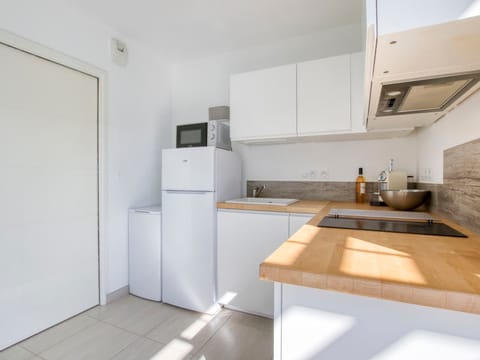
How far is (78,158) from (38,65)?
74 centimetres

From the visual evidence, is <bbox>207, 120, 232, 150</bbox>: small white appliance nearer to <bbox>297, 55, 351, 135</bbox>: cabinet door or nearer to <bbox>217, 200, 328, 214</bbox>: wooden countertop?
<bbox>217, 200, 328, 214</bbox>: wooden countertop

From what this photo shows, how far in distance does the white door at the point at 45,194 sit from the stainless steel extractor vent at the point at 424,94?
7.44ft

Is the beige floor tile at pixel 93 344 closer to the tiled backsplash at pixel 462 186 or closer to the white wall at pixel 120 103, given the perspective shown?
the white wall at pixel 120 103

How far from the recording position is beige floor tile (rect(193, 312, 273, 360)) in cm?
166

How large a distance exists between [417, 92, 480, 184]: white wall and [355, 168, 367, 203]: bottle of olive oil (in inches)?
16.5

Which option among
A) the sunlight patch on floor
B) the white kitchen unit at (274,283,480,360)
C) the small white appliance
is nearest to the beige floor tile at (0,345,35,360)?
the sunlight patch on floor

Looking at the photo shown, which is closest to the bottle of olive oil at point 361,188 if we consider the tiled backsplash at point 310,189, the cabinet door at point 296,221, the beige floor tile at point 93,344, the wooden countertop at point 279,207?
the tiled backsplash at point 310,189

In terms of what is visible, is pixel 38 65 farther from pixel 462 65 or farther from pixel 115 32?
pixel 462 65

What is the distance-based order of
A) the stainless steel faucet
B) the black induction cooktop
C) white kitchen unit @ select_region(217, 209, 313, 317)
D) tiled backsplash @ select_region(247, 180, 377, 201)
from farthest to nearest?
the stainless steel faucet < tiled backsplash @ select_region(247, 180, 377, 201) < white kitchen unit @ select_region(217, 209, 313, 317) < the black induction cooktop

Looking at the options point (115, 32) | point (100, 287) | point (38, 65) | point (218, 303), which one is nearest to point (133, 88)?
point (115, 32)

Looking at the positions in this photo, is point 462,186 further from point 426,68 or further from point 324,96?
point 324,96

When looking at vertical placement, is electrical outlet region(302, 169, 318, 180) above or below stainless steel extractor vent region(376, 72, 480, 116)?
below

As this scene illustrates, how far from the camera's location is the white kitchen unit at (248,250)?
2010 millimetres

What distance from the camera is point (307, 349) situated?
0.71 metres
